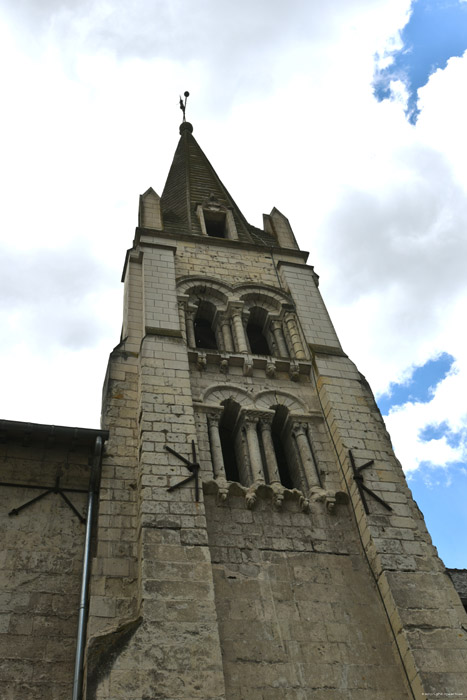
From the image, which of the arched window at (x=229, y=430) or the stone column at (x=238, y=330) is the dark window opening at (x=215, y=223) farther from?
the arched window at (x=229, y=430)

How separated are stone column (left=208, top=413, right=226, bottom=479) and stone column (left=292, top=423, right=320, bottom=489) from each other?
1.55m

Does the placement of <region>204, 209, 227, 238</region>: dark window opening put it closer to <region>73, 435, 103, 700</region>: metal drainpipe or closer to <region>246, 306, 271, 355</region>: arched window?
<region>246, 306, 271, 355</region>: arched window

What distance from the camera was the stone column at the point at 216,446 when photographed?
10996 millimetres

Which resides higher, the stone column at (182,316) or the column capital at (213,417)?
the stone column at (182,316)

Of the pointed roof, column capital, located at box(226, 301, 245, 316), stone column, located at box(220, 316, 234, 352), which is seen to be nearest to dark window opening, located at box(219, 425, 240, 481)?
stone column, located at box(220, 316, 234, 352)

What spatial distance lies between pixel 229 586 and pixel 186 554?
2.96 ft

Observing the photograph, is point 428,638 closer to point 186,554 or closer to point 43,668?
point 186,554

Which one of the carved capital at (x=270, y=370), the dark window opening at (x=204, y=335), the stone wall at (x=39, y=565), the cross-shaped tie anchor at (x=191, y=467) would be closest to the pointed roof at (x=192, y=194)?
the dark window opening at (x=204, y=335)

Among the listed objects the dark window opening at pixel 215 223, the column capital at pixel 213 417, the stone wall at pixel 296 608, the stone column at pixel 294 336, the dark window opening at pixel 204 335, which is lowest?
the stone wall at pixel 296 608

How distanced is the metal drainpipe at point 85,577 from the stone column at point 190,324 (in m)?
4.29

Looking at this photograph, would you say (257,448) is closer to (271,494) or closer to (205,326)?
(271,494)

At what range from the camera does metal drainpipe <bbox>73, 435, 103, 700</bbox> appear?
7844 mm

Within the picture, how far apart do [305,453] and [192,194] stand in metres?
13.3

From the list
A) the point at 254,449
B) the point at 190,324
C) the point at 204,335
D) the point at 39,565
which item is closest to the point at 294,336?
the point at 204,335
